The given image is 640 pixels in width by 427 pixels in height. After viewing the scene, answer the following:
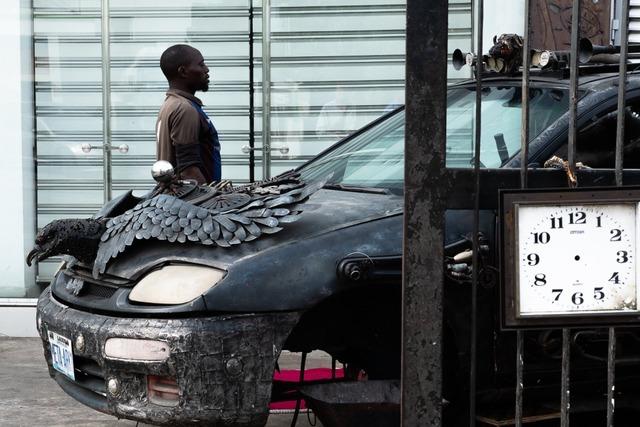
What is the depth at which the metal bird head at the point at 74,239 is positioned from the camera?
167 inches

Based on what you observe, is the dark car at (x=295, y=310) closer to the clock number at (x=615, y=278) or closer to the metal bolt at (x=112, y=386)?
the metal bolt at (x=112, y=386)

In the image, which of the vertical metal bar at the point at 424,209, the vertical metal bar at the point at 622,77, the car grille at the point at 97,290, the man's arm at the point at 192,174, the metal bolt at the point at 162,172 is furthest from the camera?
the man's arm at the point at 192,174

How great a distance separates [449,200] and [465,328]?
4.61ft

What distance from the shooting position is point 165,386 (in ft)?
12.4

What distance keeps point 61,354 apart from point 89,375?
180mm

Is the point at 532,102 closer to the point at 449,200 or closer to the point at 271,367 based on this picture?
the point at 271,367

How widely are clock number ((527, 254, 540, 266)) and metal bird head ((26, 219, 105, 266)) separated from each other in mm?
2277

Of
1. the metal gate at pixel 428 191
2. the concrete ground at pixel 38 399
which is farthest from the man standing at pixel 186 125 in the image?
the metal gate at pixel 428 191

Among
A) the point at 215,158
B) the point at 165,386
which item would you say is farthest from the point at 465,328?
the point at 215,158

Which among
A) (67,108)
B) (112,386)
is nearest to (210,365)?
(112,386)

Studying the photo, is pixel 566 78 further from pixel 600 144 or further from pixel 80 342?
pixel 80 342

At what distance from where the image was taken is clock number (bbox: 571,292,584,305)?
2.49 metres

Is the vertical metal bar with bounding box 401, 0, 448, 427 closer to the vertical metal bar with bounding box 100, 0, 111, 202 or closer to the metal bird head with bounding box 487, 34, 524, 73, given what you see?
the metal bird head with bounding box 487, 34, 524, 73

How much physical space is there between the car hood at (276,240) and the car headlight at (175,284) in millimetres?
33
